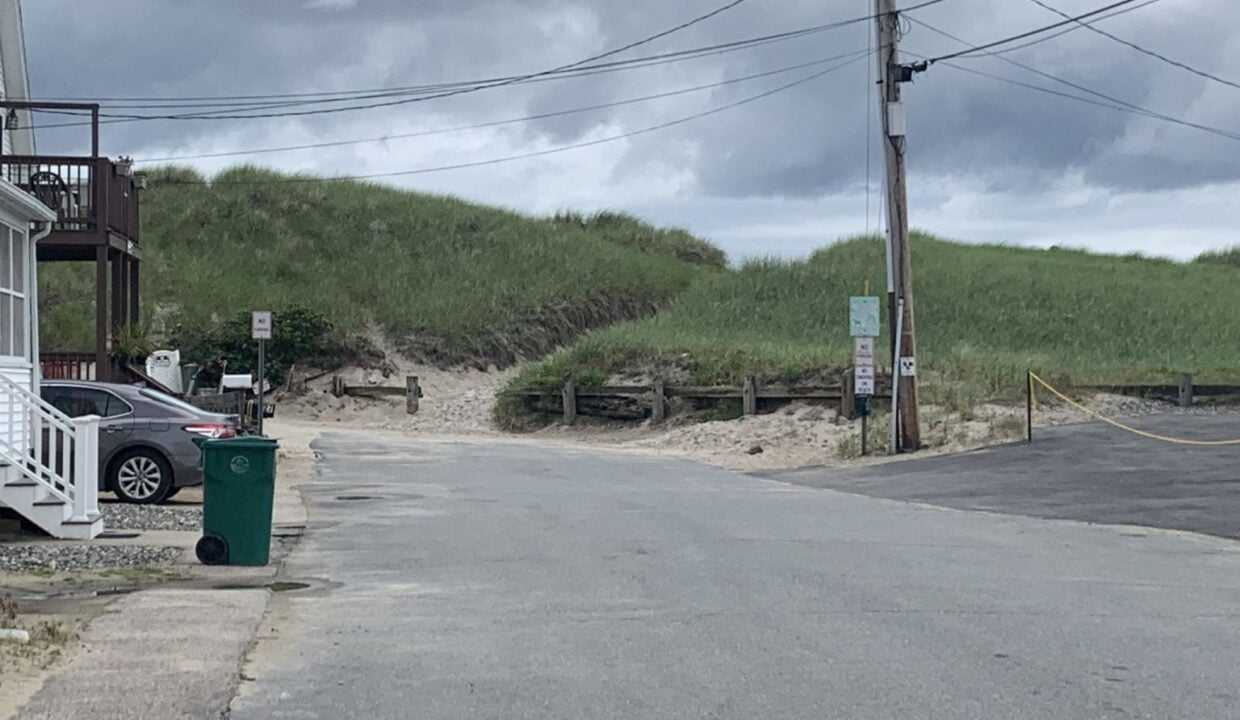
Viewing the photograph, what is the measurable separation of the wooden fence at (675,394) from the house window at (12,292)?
19064mm

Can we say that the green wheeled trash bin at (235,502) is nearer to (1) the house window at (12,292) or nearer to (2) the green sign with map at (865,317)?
(1) the house window at (12,292)

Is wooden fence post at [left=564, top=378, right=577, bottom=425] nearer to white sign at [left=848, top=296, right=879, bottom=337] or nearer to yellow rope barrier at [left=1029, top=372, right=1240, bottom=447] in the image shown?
white sign at [left=848, top=296, right=879, bottom=337]

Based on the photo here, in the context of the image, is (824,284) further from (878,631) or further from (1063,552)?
(878,631)

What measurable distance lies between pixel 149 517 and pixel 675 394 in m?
20.2

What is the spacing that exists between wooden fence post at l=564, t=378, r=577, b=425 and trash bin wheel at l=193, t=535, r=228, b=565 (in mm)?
24190

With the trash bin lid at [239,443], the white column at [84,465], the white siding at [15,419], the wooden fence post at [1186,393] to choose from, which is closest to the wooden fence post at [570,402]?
the wooden fence post at [1186,393]

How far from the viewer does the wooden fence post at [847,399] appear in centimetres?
3156

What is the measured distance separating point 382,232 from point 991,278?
78.9ft

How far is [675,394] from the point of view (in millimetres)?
35219

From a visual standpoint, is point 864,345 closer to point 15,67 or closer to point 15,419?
point 15,419

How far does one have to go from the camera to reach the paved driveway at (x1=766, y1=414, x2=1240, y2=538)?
16.8 m

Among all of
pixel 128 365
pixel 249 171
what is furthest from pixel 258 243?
pixel 128 365

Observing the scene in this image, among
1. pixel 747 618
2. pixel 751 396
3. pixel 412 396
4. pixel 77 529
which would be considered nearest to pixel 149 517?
pixel 77 529

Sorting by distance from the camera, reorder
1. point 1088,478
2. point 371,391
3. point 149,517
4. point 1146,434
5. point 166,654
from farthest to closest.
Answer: point 371,391, point 1146,434, point 1088,478, point 149,517, point 166,654
